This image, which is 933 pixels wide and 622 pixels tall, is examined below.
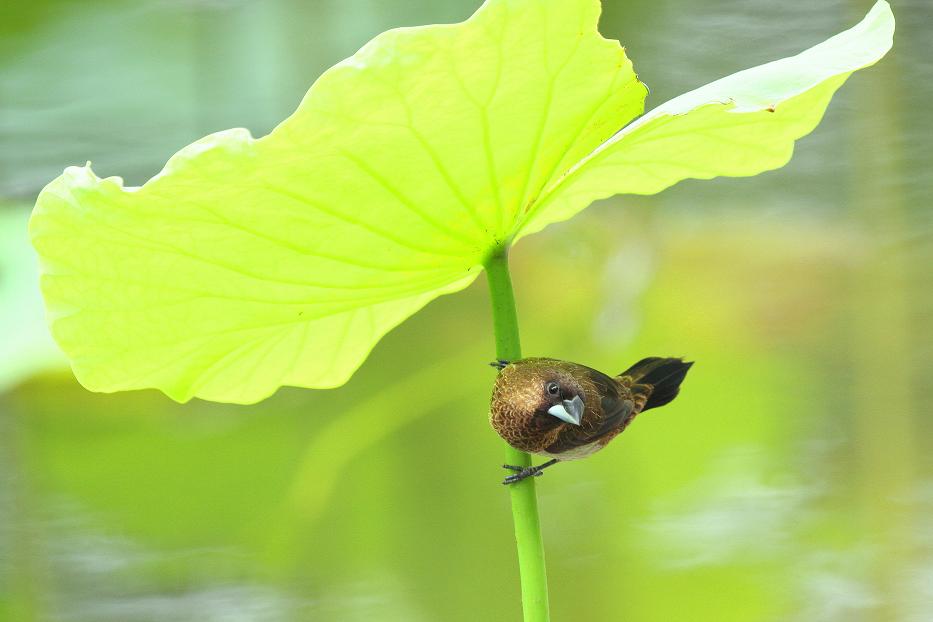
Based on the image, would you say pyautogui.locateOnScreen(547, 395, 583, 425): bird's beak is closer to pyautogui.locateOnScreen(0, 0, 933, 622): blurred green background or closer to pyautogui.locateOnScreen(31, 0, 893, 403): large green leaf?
pyautogui.locateOnScreen(31, 0, 893, 403): large green leaf

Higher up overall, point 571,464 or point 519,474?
point 571,464

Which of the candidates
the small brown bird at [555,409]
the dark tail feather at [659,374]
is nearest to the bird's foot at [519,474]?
the small brown bird at [555,409]

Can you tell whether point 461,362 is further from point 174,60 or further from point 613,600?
point 174,60

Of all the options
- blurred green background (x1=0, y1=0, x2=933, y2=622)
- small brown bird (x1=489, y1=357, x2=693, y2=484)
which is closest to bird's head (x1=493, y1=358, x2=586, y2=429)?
small brown bird (x1=489, y1=357, x2=693, y2=484)

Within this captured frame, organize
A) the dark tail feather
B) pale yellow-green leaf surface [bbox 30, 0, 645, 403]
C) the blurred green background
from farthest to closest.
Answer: the blurred green background < the dark tail feather < pale yellow-green leaf surface [bbox 30, 0, 645, 403]

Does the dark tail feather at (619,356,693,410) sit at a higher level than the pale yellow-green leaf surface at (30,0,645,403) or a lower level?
lower

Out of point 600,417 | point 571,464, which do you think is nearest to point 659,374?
point 600,417

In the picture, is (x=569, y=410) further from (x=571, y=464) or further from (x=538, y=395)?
(x=571, y=464)

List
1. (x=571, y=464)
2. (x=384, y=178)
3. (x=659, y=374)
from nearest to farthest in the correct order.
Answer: (x=384, y=178) → (x=659, y=374) → (x=571, y=464)
